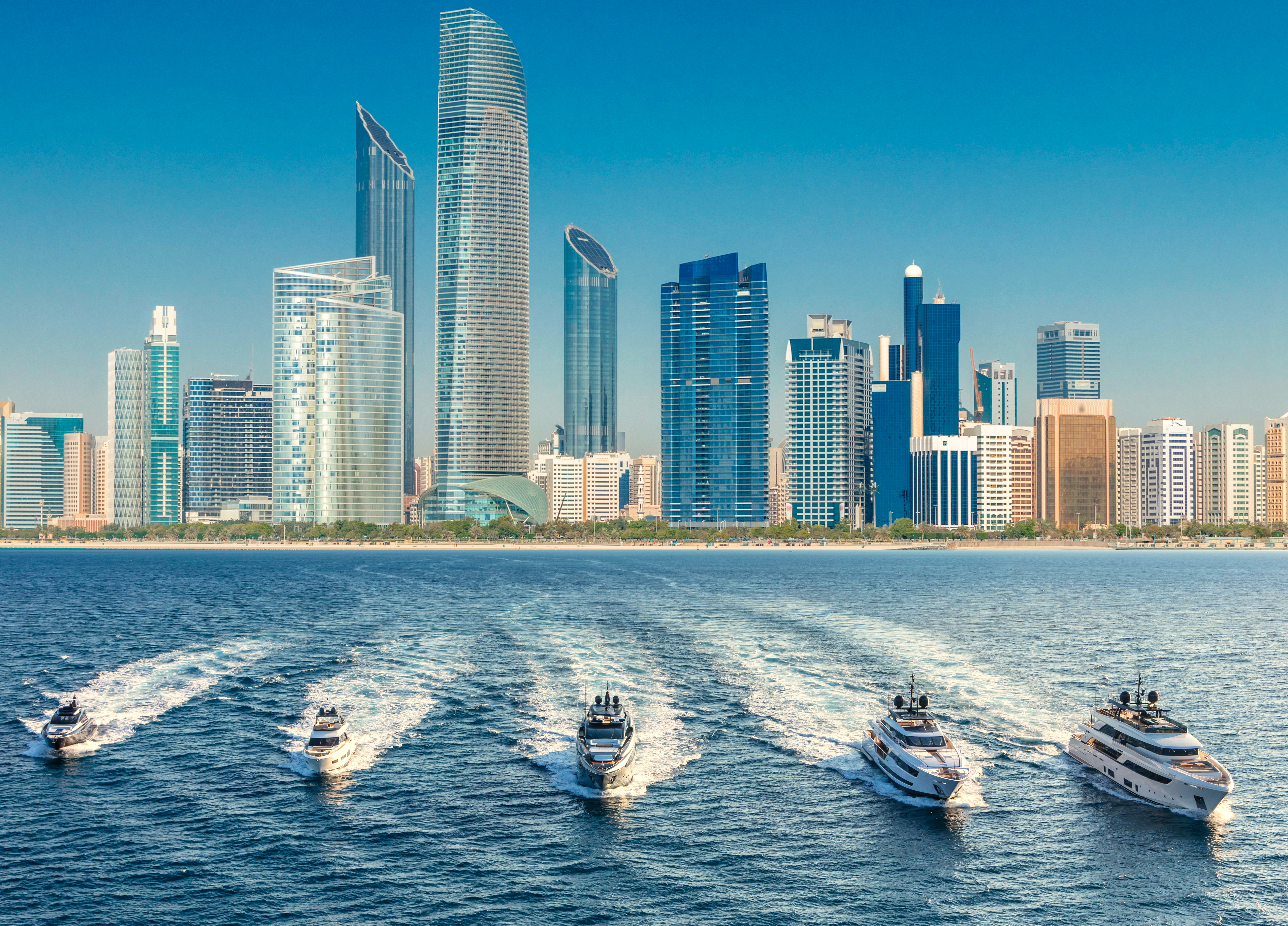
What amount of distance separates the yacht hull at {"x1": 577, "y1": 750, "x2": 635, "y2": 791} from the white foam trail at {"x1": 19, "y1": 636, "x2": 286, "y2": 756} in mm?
37501

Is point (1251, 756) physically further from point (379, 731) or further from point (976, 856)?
point (379, 731)

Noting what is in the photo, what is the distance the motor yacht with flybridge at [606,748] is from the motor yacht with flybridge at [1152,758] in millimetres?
33024

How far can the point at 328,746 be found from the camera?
3024 inches

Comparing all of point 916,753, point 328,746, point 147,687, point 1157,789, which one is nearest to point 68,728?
point 328,746

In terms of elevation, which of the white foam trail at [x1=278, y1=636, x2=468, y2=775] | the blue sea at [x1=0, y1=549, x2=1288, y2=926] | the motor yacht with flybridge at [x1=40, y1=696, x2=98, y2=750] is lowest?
the blue sea at [x1=0, y1=549, x2=1288, y2=926]

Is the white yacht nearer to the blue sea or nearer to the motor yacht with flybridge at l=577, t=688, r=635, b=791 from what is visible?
the blue sea

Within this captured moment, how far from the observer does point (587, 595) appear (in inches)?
7835

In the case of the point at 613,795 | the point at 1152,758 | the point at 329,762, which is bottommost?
the point at 613,795

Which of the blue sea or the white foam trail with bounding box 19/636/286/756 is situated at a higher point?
the white foam trail with bounding box 19/636/286/756

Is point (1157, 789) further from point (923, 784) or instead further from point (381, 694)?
point (381, 694)

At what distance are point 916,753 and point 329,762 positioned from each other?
39.9m

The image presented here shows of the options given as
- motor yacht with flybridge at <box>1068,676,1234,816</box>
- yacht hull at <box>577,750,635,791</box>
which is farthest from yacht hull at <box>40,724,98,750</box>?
motor yacht with flybridge at <box>1068,676,1234,816</box>

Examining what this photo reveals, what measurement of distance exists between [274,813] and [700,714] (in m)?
38.8

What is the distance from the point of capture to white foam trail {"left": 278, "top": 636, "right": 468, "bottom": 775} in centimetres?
8394
